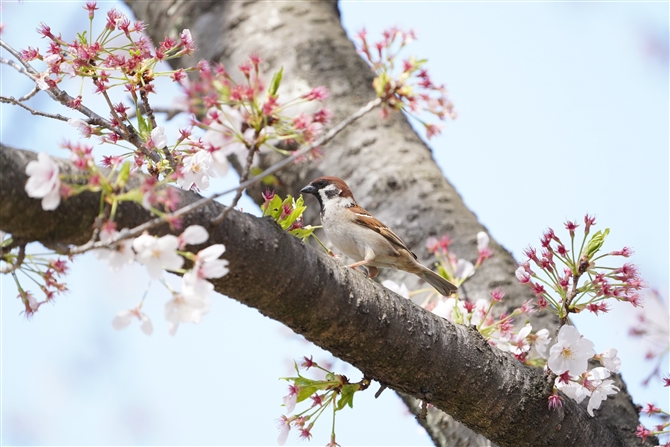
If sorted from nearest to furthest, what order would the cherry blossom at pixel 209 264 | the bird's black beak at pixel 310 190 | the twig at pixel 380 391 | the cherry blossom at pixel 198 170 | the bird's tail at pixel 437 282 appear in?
1. the cherry blossom at pixel 209 264
2. the cherry blossom at pixel 198 170
3. the twig at pixel 380 391
4. the bird's tail at pixel 437 282
5. the bird's black beak at pixel 310 190

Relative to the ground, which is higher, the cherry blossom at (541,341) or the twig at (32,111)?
the cherry blossom at (541,341)

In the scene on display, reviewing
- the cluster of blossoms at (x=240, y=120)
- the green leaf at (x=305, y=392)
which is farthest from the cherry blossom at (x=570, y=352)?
the cluster of blossoms at (x=240, y=120)

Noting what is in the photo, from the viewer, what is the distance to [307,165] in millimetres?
3961

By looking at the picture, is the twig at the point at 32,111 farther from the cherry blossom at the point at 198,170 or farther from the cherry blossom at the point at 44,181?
the cherry blossom at the point at 44,181

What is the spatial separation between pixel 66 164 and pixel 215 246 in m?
0.36

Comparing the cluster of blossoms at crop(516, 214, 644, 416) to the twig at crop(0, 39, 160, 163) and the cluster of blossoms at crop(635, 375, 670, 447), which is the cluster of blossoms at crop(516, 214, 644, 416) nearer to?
the cluster of blossoms at crop(635, 375, 670, 447)

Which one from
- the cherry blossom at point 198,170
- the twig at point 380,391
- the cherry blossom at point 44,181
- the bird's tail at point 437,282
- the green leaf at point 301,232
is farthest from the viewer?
the bird's tail at point 437,282

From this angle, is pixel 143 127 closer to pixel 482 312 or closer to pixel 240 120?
pixel 240 120

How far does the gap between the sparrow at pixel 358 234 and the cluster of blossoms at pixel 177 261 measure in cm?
173

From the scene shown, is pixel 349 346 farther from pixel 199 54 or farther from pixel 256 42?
pixel 199 54

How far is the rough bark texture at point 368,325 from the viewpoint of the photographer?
154 centimetres

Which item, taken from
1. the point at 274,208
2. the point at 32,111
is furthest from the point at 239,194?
the point at 32,111

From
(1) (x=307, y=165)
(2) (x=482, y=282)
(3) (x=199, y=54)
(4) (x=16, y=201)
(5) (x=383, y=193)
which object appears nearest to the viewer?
(4) (x=16, y=201)

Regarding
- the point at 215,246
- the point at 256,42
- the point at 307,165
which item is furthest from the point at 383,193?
the point at 215,246
